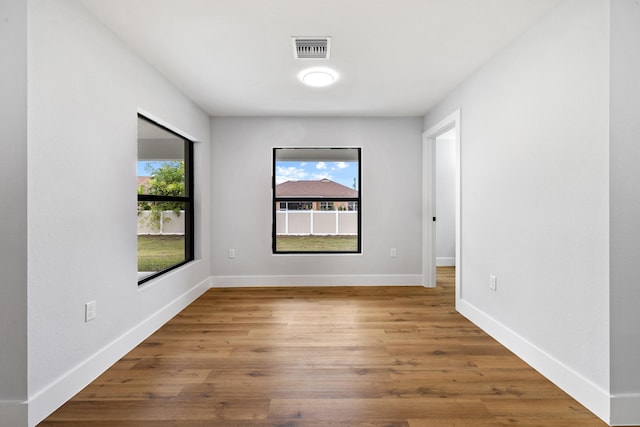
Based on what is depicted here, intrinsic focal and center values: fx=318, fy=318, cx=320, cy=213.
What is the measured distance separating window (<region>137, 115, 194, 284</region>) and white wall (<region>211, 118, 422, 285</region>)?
512 mm

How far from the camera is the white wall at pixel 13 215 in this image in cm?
154

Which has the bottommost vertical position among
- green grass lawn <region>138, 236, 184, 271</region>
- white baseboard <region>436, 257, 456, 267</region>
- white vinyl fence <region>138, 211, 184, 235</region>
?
white baseboard <region>436, 257, 456, 267</region>

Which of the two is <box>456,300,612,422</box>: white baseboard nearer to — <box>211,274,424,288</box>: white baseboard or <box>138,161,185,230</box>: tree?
<box>211,274,424,288</box>: white baseboard

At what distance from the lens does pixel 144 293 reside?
266 centimetres

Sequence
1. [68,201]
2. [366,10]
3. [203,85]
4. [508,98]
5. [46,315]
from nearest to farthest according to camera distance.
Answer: [46,315] < [68,201] < [366,10] < [508,98] < [203,85]

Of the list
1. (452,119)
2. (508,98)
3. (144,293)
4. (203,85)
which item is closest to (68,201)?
(144,293)

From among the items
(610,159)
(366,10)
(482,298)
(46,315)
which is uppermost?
(366,10)

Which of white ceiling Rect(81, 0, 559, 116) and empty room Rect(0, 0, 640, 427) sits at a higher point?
white ceiling Rect(81, 0, 559, 116)

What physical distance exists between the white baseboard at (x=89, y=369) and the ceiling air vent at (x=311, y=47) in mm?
2520

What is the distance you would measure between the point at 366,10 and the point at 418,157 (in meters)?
2.71

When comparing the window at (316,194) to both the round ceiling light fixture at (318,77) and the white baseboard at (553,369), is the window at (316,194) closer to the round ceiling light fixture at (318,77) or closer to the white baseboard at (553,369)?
the round ceiling light fixture at (318,77)

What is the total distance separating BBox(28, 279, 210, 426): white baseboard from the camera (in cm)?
162

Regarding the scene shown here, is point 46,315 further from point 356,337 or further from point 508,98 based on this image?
point 508,98

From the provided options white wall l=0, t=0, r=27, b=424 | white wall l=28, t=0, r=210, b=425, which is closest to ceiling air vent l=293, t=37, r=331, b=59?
white wall l=28, t=0, r=210, b=425
